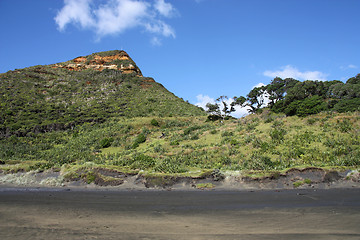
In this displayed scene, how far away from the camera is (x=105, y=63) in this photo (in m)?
111

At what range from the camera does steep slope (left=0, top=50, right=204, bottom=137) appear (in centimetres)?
6444

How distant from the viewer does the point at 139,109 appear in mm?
72500

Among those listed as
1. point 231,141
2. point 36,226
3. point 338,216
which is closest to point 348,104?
point 231,141

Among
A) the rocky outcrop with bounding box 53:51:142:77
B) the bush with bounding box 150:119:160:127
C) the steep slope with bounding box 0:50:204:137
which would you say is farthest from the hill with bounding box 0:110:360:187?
the rocky outcrop with bounding box 53:51:142:77

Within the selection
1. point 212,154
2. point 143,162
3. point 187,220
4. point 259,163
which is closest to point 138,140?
point 143,162

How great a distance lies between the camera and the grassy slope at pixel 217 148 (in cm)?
2565

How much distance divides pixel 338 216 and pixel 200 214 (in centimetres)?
539

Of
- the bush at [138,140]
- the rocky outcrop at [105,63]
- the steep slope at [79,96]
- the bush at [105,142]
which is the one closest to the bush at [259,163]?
the bush at [138,140]

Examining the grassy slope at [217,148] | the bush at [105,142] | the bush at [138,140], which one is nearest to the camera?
the grassy slope at [217,148]

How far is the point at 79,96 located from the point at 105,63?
108 feet

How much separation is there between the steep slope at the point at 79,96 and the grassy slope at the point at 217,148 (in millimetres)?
15050

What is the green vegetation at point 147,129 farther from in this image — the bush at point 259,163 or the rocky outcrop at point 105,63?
the rocky outcrop at point 105,63

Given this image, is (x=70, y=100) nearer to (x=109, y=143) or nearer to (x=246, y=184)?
(x=109, y=143)

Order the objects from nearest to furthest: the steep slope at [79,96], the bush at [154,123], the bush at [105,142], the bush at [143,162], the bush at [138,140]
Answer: the bush at [143,162] < the bush at [138,140] < the bush at [105,142] < the bush at [154,123] < the steep slope at [79,96]
